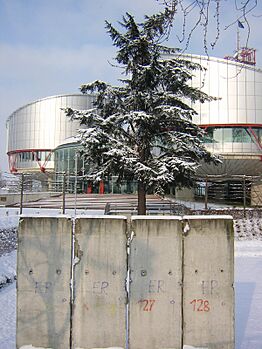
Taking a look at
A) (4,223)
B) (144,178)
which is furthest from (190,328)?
(4,223)

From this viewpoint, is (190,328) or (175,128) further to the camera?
(175,128)

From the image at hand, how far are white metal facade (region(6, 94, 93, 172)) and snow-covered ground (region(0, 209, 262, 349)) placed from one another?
5786 centimetres

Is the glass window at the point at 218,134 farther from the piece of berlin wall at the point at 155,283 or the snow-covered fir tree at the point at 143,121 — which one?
the piece of berlin wall at the point at 155,283

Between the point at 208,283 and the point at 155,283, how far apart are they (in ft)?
1.92

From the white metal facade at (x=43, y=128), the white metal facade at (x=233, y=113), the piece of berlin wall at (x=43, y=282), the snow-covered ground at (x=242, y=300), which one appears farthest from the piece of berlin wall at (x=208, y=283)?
the white metal facade at (x=43, y=128)

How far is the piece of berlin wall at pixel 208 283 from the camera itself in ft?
12.5

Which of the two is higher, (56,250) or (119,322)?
(56,250)

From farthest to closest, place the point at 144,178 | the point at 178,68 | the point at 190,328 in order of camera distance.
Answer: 1. the point at 178,68
2. the point at 144,178
3. the point at 190,328

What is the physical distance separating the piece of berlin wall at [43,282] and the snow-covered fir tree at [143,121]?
32.0 ft

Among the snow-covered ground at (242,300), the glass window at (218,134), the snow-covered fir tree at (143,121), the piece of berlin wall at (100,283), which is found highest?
the glass window at (218,134)

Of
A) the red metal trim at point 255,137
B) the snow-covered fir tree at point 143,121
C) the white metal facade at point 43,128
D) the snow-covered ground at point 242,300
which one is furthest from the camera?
the white metal facade at point 43,128

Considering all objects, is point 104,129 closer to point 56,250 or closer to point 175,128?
point 175,128

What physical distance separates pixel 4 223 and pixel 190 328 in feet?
37.9

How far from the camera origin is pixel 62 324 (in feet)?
12.6
